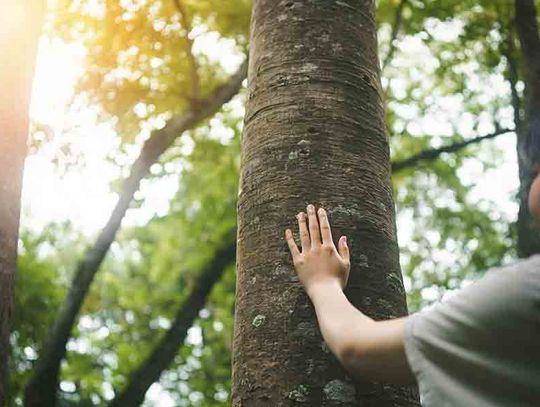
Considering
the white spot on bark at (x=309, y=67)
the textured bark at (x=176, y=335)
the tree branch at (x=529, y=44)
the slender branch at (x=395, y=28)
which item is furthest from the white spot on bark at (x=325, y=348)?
the slender branch at (x=395, y=28)

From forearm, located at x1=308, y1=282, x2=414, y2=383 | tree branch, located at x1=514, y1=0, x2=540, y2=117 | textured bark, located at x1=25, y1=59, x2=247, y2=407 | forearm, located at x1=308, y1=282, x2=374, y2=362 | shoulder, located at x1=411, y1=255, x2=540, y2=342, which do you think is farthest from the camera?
textured bark, located at x1=25, y1=59, x2=247, y2=407

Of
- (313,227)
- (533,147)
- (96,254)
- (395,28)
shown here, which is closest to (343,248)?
(313,227)

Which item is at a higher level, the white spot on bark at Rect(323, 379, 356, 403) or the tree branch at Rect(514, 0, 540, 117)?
the tree branch at Rect(514, 0, 540, 117)

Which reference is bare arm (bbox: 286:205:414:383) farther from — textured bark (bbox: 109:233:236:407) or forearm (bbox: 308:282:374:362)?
textured bark (bbox: 109:233:236:407)

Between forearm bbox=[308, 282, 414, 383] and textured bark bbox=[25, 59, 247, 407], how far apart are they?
652 cm

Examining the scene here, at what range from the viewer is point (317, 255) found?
6.39 ft

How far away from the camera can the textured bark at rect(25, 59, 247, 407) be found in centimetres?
745

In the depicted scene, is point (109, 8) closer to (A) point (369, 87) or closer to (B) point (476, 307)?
(A) point (369, 87)

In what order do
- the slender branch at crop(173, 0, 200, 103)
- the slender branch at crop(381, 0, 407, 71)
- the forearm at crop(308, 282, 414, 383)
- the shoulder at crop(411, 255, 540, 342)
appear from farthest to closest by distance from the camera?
1. the slender branch at crop(381, 0, 407, 71)
2. the slender branch at crop(173, 0, 200, 103)
3. the forearm at crop(308, 282, 414, 383)
4. the shoulder at crop(411, 255, 540, 342)

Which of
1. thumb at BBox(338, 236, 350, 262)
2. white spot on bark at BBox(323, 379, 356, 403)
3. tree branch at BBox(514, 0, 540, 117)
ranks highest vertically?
tree branch at BBox(514, 0, 540, 117)

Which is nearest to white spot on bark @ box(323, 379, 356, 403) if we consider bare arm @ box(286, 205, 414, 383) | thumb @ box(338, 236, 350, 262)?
bare arm @ box(286, 205, 414, 383)

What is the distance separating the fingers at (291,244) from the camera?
2.00 metres

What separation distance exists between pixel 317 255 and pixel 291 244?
12cm

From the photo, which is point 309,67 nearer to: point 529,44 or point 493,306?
point 493,306
